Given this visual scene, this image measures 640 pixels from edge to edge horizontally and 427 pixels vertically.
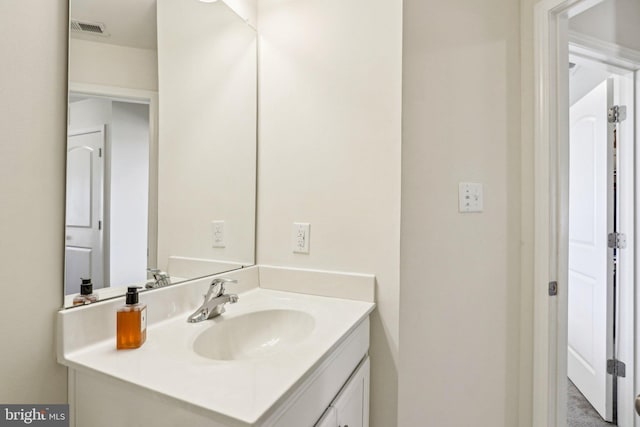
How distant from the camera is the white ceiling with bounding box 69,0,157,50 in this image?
0.81 m

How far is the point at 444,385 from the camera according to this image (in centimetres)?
129

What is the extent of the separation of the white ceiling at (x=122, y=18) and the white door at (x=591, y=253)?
2450mm

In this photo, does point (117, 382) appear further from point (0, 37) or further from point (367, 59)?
point (367, 59)

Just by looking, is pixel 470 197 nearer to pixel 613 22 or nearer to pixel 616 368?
pixel 613 22

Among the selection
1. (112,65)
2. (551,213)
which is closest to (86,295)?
(112,65)

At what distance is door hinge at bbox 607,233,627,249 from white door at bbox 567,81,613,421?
0.11 feet

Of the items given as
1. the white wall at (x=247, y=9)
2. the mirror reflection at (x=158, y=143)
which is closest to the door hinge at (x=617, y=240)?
the mirror reflection at (x=158, y=143)

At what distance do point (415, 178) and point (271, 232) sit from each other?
2.13ft

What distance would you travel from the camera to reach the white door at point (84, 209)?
0.78m

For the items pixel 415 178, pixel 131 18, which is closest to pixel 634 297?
pixel 415 178

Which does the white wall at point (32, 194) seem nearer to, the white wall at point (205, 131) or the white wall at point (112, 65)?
the white wall at point (112, 65)

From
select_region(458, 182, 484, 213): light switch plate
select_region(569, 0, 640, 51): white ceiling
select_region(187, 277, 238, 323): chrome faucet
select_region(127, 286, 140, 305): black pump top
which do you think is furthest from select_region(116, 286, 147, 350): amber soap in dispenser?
select_region(569, 0, 640, 51): white ceiling

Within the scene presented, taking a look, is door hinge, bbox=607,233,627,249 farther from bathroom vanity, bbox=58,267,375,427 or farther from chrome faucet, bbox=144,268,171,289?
chrome faucet, bbox=144,268,171,289

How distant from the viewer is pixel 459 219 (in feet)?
4.31
